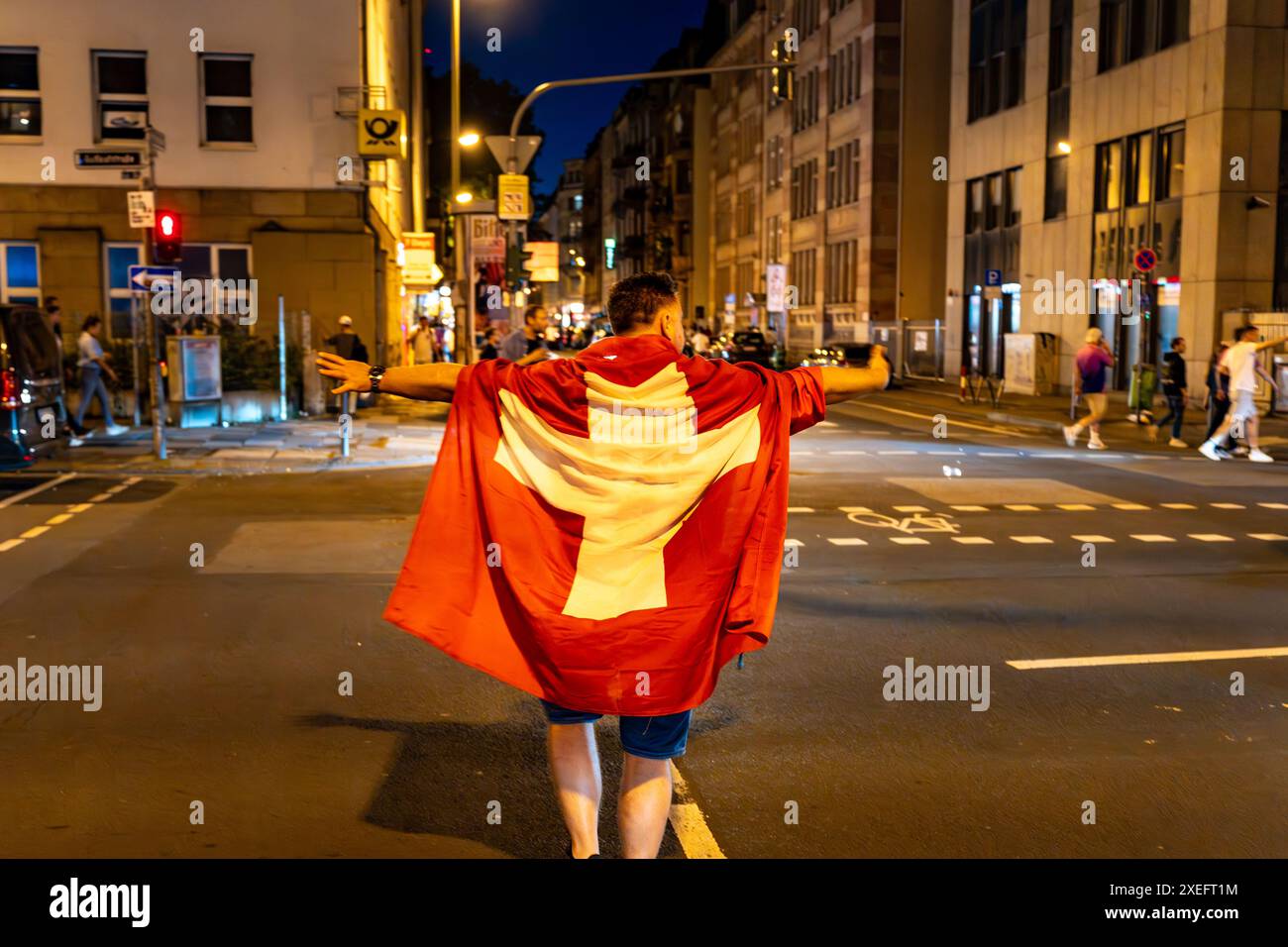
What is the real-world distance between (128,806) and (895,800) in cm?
292

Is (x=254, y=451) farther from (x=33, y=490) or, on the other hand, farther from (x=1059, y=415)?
(x=1059, y=415)

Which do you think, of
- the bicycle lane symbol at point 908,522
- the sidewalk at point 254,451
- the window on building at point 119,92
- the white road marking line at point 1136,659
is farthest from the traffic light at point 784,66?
the white road marking line at point 1136,659

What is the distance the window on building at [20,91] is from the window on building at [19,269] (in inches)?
85.5

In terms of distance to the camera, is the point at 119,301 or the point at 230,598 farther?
the point at 119,301

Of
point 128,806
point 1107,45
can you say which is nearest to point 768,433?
point 128,806

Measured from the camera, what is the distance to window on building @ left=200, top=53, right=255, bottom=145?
1129 inches

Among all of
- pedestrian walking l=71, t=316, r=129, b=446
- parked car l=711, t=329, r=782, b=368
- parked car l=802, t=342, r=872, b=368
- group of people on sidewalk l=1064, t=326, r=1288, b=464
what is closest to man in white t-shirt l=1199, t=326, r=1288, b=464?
group of people on sidewalk l=1064, t=326, r=1288, b=464

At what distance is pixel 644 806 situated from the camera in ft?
14.3

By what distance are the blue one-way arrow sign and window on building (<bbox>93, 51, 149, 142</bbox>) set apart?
10.0 m

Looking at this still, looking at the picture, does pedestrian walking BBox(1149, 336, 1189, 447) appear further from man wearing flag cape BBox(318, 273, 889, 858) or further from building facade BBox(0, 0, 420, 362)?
man wearing flag cape BBox(318, 273, 889, 858)

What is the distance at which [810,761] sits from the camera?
6141 mm

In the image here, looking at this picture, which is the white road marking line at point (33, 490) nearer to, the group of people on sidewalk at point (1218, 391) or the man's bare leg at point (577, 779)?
the man's bare leg at point (577, 779)

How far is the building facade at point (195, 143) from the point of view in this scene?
28.2 m
